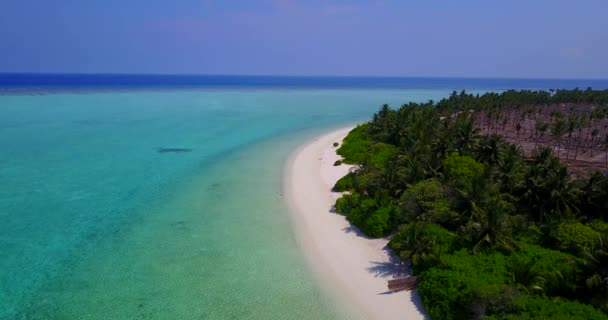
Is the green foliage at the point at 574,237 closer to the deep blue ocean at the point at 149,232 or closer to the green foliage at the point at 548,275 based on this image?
the green foliage at the point at 548,275

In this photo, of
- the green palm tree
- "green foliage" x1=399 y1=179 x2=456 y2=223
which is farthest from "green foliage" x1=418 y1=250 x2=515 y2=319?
the green palm tree

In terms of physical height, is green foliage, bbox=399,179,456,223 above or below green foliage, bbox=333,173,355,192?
above

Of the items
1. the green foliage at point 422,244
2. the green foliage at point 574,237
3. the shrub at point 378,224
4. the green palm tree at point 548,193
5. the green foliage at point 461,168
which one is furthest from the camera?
the green foliage at point 461,168

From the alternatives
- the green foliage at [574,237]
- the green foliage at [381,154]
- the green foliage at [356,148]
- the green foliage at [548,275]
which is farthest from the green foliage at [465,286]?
the green foliage at [356,148]

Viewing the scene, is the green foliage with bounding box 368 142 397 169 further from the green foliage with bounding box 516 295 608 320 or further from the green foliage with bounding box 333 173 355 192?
the green foliage with bounding box 516 295 608 320

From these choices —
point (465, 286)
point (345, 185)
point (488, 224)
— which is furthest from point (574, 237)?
point (345, 185)

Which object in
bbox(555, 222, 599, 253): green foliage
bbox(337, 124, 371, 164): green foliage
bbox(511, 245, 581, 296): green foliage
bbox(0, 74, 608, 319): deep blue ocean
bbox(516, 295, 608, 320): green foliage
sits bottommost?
bbox(0, 74, 608, 319): deep blue ocean
